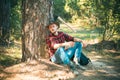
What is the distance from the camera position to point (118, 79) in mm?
6695

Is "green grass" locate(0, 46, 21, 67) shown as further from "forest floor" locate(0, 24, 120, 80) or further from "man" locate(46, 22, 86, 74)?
"man" locate(46, 22, 86, 74)

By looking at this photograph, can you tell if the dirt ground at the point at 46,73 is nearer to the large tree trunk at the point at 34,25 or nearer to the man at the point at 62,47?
the man at the point at 62,47

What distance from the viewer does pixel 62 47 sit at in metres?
6.89

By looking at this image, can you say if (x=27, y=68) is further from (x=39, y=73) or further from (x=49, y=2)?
(x=49, y=2)

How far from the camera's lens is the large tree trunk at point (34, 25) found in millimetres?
6652

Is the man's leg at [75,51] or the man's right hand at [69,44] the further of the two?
the man's leg at [75,51]

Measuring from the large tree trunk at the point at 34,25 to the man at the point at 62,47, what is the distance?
23 centimetres

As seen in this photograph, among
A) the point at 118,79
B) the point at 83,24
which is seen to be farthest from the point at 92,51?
the point at 83,24

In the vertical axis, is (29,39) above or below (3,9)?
below

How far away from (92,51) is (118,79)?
4.35 metres

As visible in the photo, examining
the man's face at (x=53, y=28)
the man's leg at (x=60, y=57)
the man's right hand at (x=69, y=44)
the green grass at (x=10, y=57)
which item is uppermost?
the man's face at (x=53, y=28)

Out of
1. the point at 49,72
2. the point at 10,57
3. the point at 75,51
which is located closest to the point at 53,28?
the point at 75,51

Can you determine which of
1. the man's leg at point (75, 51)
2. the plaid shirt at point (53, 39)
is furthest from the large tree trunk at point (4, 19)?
the man's leg at point (75, 51)

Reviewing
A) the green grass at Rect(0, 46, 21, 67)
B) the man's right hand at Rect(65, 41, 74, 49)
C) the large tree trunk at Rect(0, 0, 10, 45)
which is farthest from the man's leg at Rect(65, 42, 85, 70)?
the large tree trunk at Rect(0, 0, 10, 45)
